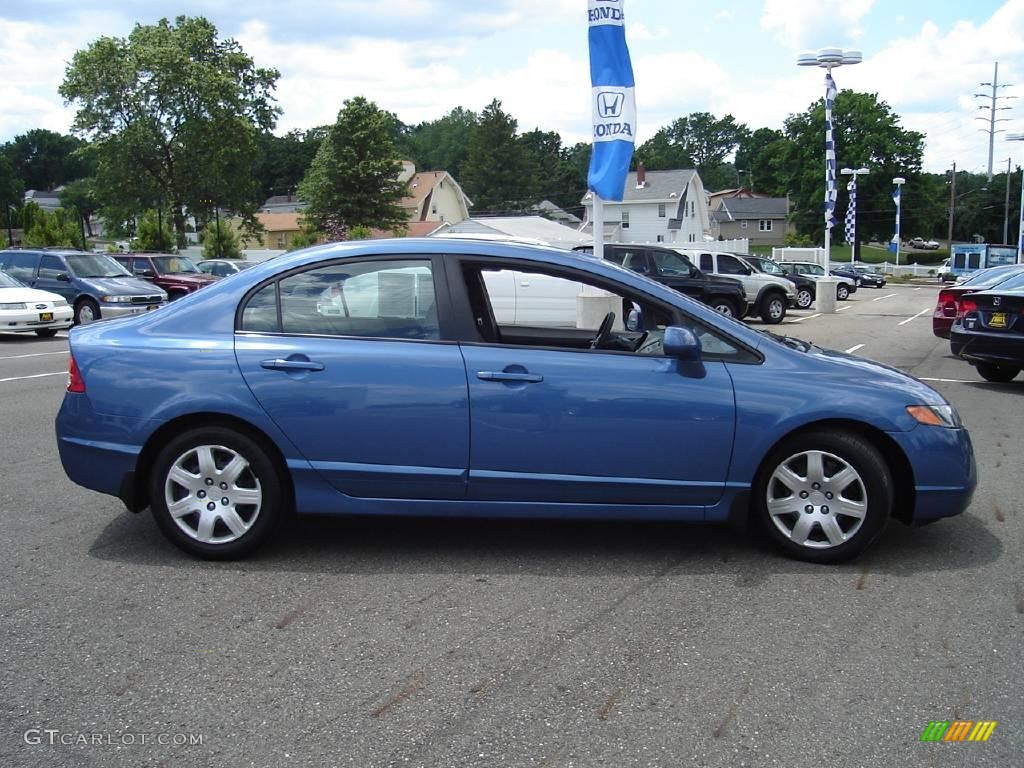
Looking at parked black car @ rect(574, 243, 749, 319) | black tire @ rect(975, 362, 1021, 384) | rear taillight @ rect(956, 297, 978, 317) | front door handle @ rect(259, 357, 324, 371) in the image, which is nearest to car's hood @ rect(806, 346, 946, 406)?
front door handle @ rect(259, 357, 324, 371)

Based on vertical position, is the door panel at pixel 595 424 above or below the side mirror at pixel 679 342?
below

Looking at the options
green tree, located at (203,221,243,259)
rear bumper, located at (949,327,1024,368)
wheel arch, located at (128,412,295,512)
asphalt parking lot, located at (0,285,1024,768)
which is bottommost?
asphalt parking lot, located at (0,285,1024,768)

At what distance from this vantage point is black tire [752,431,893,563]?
4.76 metres

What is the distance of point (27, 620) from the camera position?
4.16m

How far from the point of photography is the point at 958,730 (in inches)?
129

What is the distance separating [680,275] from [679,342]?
674 inches

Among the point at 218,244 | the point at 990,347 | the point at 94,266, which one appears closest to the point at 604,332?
the point at 990,347

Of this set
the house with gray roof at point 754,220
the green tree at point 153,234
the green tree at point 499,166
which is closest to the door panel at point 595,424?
the green tree at point 153,234

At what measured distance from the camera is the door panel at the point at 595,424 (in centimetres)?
469

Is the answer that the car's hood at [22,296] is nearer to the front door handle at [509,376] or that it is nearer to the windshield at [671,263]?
the windshield at [671,263]

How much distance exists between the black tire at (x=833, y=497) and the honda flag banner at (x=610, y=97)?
9.37 metres

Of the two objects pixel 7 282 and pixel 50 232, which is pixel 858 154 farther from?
pixel 7 282

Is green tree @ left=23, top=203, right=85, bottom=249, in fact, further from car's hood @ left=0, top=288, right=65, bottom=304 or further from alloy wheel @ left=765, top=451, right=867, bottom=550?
alloy wheel @ left=765, top=451, right=867, bottom=550

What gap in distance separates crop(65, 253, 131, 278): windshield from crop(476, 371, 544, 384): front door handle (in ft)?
61.6
